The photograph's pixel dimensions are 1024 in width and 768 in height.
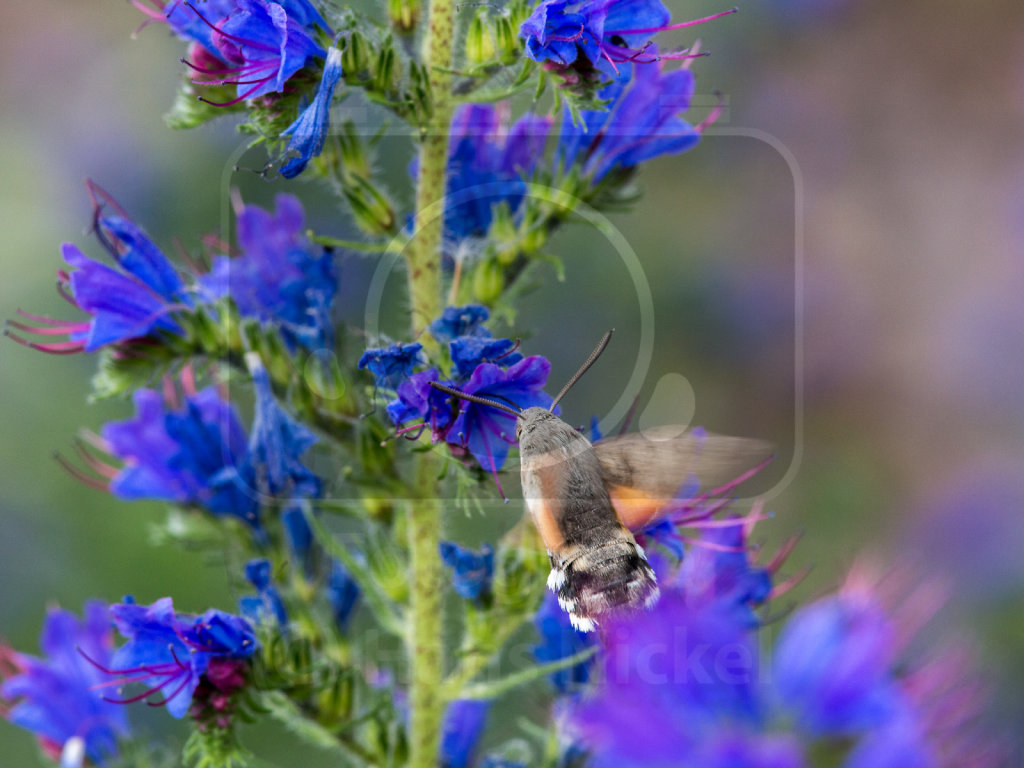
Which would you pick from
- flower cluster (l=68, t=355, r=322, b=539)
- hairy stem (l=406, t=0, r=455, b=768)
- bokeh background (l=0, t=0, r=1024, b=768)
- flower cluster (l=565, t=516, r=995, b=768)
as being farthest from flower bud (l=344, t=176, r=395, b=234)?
bokeh background (l=0, t=0, r=1024, b=768)

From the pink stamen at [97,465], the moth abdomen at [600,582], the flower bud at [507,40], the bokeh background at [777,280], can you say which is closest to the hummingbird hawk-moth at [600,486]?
the moth abdomen at [600,582]

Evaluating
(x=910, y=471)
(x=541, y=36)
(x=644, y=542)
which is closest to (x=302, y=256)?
(x=541, y=36)

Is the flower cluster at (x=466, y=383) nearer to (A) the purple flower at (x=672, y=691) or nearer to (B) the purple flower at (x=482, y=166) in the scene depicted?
(B) the purple flower at (x=482, y=166)

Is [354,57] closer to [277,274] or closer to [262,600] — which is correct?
[277,274]

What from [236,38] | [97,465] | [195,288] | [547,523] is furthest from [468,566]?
[97,465]

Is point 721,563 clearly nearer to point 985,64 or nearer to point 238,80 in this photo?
point 238,80

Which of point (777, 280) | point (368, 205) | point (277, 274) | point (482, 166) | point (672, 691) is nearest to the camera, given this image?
point (672, 691)
